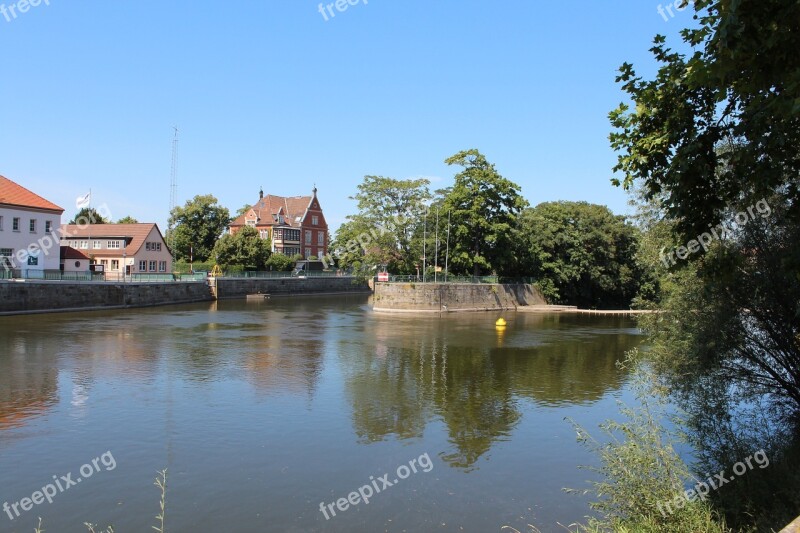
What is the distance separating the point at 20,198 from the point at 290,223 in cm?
5256

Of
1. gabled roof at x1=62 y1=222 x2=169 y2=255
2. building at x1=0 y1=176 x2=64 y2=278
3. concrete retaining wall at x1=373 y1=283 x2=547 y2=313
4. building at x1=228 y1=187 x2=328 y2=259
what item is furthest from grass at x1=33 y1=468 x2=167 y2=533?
building at x1=228 y1=187 x2=328 y2=259

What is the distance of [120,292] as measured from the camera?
52.7 m

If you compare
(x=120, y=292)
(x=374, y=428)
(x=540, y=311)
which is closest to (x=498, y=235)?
(x=540, y=311)

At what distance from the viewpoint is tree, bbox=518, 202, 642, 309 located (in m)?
65.7

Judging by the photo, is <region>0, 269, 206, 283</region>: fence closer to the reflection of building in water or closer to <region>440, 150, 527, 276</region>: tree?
the reflection of building in water

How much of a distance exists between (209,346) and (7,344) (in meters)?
9.74

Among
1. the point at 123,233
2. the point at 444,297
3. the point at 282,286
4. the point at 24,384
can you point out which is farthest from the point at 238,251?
the point at 24,384

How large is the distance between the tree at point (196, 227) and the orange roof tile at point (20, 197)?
32.7m

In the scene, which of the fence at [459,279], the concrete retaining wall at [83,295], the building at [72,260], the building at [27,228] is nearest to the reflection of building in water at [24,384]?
the concrete retaining wall at [83,295]

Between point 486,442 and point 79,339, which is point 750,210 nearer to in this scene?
point 486,442

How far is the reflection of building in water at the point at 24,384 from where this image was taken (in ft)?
58.6

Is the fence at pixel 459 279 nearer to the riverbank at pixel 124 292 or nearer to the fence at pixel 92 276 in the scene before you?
the riverbank at pixel 124 292

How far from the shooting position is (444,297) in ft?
190

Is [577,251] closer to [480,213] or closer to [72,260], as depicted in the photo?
[480,213]
